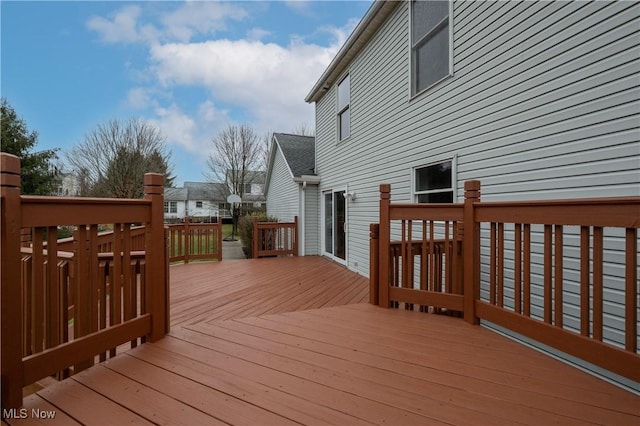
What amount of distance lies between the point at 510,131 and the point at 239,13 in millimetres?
7347

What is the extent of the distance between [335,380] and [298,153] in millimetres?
9538

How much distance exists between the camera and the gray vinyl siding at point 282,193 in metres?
10.1

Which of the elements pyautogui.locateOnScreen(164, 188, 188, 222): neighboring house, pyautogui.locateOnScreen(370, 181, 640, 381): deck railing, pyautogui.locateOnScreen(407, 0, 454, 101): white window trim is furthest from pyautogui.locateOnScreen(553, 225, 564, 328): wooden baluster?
pyautogui.locateOnScreen(164, 188, 188, 222): neighboring house

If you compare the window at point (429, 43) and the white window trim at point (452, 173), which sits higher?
the window at point (429, 43)

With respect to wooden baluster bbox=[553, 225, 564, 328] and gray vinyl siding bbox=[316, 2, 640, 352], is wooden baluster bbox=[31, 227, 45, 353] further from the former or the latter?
gray vinyl siding bbox=[316, 2, 640, 352]

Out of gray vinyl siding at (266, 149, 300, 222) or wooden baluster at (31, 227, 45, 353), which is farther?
gray vinyl siding at (266, 149, 300, 222)

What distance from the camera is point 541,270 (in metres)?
2.95

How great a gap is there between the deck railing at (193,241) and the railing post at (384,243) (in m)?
5.21

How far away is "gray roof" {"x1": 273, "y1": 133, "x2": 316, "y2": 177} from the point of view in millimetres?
9821

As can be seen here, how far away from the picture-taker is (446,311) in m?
3.26

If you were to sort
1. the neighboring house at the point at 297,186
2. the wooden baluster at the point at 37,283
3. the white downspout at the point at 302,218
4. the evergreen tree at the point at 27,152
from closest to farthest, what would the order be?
the wooden baluster at the point at 37,283 < the white downspout at the point at 302,218 < the neighboring house at the point at 297,186 < the evergreen tree at the point at 27,152

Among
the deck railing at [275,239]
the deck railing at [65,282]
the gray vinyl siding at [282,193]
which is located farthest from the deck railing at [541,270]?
the gray vinyl siding at [282,193]

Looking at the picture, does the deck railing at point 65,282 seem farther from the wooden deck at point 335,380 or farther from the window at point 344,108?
the window at point 344,108

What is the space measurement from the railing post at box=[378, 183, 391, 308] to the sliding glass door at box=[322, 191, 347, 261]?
13.2ft
